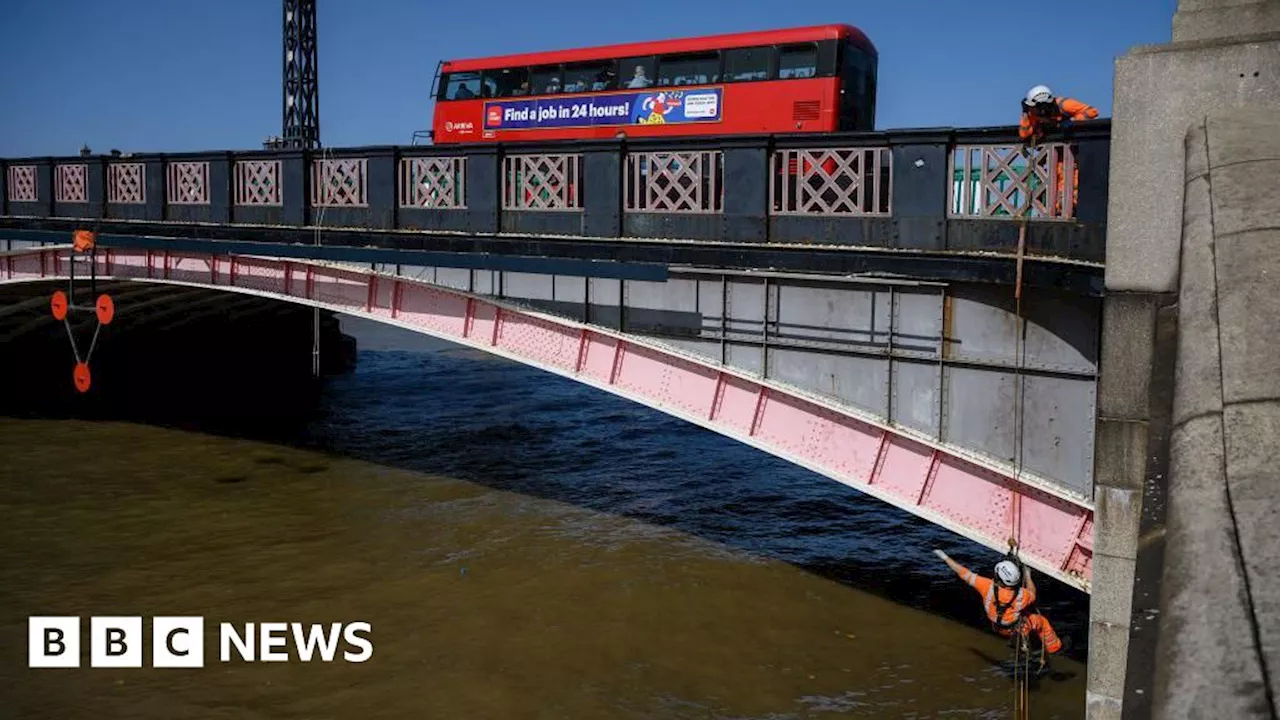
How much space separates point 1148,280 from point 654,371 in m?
6.69

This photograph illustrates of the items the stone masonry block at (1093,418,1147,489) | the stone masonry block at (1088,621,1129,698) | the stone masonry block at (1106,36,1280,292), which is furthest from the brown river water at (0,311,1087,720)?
the stone masonry block at (1106,36,1280,292)

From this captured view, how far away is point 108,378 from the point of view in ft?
98.3

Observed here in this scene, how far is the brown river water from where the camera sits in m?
11.4

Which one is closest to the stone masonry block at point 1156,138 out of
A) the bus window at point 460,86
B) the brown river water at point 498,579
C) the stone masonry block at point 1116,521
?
the stone masonry block at point 1116,521

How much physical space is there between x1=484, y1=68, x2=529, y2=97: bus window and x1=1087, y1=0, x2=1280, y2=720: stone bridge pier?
579 inches

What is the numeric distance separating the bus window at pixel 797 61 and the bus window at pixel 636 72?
2592mm

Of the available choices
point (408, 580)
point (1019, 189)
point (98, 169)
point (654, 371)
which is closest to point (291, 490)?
point (408, 580)

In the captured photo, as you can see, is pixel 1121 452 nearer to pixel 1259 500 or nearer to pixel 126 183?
pixel 1259 500

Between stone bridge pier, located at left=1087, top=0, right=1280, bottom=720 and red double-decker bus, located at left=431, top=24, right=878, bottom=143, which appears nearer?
stone bridge pier, located at left=1087, top=0, right=1280, bottom=720

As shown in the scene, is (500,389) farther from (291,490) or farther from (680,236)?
(680,236)

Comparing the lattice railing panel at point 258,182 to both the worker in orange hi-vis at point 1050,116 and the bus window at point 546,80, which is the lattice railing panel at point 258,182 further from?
the worker in orange hi-vis at point 1050,116

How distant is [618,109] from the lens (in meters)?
19.8

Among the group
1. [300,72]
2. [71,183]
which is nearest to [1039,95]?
[71,183]

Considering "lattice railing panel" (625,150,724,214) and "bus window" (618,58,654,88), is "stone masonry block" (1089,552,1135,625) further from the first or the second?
"bus window" (618,58,654,88)
